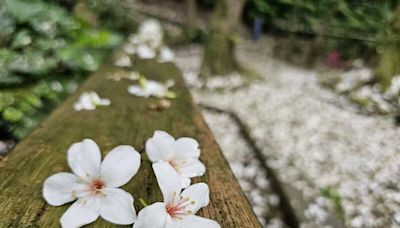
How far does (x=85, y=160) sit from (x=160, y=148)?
231 millimetres

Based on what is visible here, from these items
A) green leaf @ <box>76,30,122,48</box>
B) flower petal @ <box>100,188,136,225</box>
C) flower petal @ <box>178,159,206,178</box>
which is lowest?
green leaf @ <box>76,30,122,48</box>

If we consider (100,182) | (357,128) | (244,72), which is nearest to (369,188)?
(357,128)

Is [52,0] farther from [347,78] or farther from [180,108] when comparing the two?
[347,78]

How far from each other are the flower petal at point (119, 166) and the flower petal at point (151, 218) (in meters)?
0.14

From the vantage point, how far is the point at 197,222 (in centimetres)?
84

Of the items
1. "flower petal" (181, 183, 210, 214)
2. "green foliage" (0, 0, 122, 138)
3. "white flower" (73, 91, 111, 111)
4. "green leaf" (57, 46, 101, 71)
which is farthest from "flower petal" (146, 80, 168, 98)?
"flower petal" (181, 183, 210, 214)

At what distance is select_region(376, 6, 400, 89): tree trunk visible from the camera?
14.2ft

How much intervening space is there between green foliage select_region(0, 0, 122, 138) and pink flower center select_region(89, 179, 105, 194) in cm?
109

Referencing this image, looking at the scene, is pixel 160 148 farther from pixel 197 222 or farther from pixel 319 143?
pixel 319 143

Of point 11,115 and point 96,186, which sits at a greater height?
point 96,186

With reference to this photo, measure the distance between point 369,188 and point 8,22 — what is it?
2.70 metres

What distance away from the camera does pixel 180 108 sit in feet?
6.26

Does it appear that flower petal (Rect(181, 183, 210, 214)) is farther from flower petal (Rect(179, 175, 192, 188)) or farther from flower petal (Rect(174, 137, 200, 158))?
flower petal (Rect(174, 137, 200, 158))

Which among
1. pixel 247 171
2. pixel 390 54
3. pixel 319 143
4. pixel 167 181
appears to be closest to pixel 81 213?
pixel 167 181
